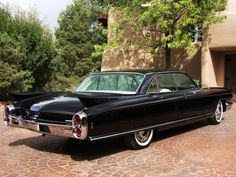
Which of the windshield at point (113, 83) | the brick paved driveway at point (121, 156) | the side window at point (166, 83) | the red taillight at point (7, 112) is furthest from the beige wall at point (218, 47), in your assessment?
the red taillight at point (7, 112)

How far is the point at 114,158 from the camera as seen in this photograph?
6.30m

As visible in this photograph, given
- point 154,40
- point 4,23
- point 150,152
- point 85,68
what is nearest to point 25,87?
point 4,23

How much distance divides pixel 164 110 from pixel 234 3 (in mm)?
10830

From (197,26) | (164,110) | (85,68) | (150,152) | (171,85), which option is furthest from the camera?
(85,68)

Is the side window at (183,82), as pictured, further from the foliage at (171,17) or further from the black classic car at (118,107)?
the foliage at (171,17)

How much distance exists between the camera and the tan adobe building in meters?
14.5

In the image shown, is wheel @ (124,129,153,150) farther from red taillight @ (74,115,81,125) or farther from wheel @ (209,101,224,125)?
wheel @ (209,101,224,125)

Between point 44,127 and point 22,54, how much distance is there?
34.1ft

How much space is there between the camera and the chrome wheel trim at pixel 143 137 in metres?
6.88

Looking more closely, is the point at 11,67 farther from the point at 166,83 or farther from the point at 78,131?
the point at 78,131

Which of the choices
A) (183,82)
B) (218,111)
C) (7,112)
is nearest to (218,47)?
(218,111)

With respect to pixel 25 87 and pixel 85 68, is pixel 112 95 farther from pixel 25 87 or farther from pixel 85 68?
pixel 85 68

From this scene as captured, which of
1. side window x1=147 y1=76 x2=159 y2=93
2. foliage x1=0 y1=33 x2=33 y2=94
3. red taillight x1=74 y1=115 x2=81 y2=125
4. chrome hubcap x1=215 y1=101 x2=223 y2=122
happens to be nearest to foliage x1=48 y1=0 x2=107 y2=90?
foliage x1=0 y1=33 x2=33 y2=94

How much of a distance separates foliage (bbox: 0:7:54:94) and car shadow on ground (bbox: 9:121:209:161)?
8.02 meters
